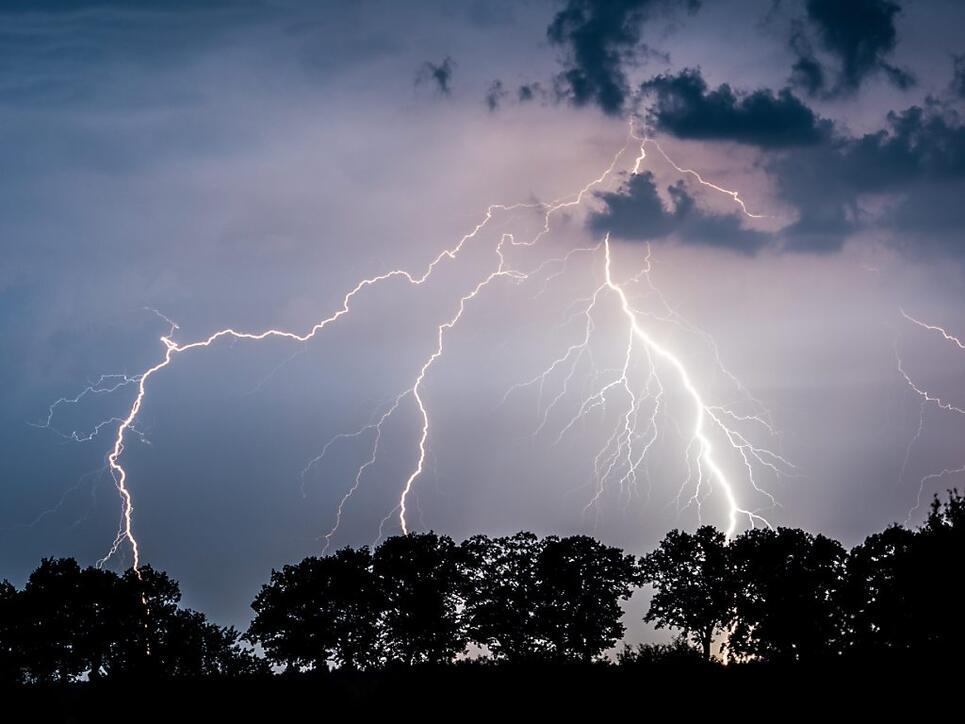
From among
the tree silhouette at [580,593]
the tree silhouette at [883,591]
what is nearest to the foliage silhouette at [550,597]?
the tree silhouette at [580,593]

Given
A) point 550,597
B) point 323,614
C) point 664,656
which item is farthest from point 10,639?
point 664,656

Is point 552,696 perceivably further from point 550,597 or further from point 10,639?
point 10,639

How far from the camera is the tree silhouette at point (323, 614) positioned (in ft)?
195

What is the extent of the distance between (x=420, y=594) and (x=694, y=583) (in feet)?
52.8

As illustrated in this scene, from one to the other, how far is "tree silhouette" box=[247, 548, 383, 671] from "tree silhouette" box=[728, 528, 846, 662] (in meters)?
21.0

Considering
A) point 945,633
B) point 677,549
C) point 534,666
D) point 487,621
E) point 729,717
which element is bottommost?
point 729,717

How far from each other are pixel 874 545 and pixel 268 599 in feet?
117

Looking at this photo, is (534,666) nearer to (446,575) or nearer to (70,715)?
(70,715)

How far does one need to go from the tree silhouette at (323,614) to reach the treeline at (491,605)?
3.2 inches

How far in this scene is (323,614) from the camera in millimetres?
60375

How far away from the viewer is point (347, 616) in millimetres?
60062

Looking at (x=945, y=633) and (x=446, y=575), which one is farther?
(x=446, y=575)

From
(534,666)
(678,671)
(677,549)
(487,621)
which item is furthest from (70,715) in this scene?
(677,549)

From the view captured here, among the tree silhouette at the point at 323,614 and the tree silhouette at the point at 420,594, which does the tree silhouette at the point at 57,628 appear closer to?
the tree silhouette at the point at 323,614
